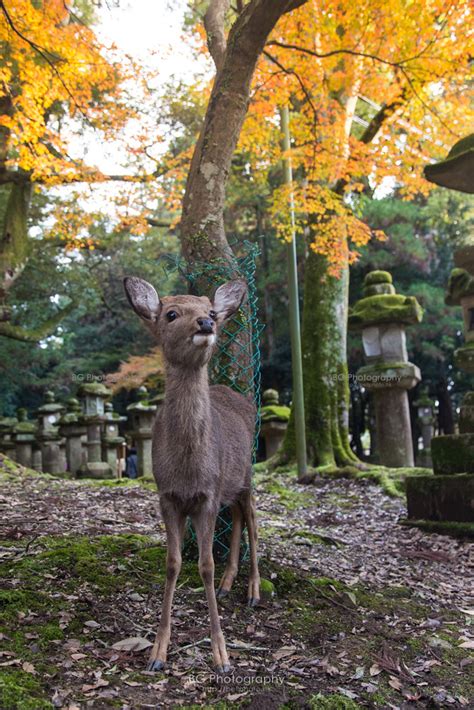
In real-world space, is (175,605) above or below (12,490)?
below

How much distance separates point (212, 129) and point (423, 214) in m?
13.2

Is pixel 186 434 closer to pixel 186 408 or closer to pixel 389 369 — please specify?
pixel 186 408

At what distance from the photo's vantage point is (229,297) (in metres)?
3.34

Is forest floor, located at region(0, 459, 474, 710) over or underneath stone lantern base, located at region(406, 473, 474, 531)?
underneath

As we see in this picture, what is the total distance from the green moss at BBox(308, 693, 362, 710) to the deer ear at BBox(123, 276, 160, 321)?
198cm

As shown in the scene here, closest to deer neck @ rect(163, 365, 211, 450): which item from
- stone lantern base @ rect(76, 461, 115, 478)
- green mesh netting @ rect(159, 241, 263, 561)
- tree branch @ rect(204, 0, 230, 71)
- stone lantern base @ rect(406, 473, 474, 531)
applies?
green mesh netting @ rect(159, 241, 263, 561)

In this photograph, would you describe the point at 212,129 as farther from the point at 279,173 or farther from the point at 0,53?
the point at 279,173

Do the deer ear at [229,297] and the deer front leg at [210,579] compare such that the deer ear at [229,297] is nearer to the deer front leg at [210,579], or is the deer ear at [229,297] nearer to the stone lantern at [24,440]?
the deer front leg at [210,579]

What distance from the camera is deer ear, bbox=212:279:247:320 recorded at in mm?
3326

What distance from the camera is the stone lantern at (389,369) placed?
10586mm

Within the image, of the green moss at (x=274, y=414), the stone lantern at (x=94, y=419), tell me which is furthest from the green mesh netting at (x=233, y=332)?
the stone lantern at (x=94, y=419)

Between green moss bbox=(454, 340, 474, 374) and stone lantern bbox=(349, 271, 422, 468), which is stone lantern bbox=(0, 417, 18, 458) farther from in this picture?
green moss bbox=(454, 340, 474, 374)

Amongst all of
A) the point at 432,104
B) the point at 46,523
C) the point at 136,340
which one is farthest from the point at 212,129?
the point at 136,340

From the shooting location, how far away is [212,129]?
522cm
